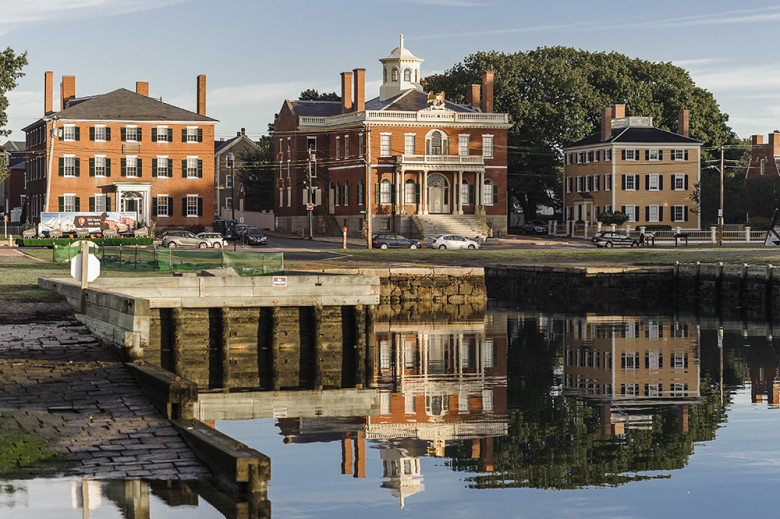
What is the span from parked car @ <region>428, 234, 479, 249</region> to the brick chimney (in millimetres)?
24950

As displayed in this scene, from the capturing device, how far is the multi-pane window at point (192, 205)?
316 ft

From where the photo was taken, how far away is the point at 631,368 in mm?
34375

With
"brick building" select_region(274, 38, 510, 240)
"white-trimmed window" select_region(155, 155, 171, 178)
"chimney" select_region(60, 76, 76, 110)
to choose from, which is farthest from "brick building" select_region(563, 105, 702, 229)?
"chimney" select_region(60, 76, 76, 110)

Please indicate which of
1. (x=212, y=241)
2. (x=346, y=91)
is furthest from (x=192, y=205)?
(x=212, y=241)

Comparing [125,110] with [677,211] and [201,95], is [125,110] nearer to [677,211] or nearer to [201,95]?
[201,95]

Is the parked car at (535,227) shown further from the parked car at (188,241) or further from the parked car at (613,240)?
the parked car at (188,241)

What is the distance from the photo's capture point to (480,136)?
9838cm

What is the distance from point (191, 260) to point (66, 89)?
6447 cm

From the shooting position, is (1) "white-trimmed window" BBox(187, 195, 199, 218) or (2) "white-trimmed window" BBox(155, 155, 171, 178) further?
(1) "white-trimmed window" BBox(187, 195, 199, 218)

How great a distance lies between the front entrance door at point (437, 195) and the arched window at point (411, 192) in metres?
1.37

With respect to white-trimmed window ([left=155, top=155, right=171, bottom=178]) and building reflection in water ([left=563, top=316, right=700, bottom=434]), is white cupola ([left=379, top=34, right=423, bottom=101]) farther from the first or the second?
building reflection in water ([left=563, top=316, right=700, bottom=434])

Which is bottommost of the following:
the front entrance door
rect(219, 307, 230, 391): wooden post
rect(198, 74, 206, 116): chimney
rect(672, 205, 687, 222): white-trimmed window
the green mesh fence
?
rect(219, 307, 230, 391): wooden post

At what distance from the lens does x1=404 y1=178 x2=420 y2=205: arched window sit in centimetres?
9625

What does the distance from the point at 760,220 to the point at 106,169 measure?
54679 mm
